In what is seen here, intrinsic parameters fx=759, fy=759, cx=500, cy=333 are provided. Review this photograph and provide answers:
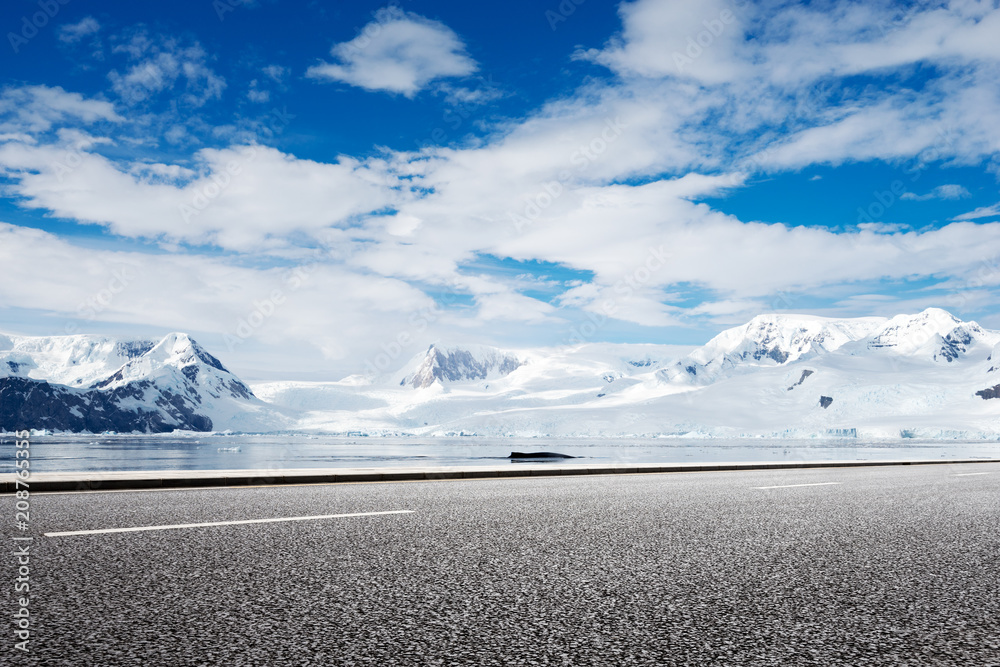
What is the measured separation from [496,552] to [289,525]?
2476 millimetres

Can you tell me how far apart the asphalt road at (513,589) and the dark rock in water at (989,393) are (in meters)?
195

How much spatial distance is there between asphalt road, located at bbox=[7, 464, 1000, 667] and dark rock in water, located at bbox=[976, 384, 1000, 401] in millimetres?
194934

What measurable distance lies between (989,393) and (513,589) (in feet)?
679

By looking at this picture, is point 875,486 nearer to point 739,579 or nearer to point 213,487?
point 739,579

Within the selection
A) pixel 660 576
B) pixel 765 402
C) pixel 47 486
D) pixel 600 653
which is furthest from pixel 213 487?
pixel 765 402

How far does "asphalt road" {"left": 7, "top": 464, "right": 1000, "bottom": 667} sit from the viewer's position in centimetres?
338

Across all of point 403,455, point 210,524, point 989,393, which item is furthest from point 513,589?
point 989,393

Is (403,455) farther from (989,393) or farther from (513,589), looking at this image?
(989,393)

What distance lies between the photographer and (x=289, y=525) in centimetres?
736

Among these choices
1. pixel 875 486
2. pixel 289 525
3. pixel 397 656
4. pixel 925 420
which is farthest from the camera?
pixel 925 420

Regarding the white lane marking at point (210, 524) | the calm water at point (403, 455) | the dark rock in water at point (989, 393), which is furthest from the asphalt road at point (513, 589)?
the dark rock in water at point (989, 393)

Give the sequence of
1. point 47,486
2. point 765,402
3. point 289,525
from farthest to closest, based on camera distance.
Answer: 1. point 765,402
2. point 47,486
3. point 289,525

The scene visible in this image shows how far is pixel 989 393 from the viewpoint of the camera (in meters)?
177

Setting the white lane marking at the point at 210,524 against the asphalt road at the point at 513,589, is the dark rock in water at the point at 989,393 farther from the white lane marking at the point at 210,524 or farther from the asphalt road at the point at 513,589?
the white lane marking at the point at 210,524
